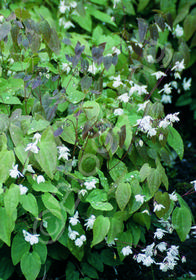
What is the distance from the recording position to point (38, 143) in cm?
159

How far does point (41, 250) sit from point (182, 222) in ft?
2.25

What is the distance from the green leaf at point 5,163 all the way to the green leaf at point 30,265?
385mm

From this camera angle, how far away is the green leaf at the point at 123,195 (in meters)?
1.70

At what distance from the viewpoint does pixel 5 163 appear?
5.01 feet

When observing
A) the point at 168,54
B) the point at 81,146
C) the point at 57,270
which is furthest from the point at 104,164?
the point at 168,54

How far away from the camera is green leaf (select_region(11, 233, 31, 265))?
1.67m

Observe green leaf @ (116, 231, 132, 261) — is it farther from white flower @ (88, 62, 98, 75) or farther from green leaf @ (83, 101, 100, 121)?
white flower @ (88, 62, 98, 75)

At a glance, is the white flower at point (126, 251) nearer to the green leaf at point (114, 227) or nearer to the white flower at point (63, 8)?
the green leaf at point (114, 227)

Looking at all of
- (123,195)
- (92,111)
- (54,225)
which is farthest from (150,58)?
(54,225)

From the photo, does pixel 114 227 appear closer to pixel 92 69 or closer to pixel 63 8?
pixel 92 69

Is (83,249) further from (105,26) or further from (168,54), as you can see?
(105,26)

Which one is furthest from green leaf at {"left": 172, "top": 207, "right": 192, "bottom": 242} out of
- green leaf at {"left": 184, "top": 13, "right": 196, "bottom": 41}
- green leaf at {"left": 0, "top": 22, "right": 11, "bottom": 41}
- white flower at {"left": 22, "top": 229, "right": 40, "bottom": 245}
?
green leaf at {"left": 184, "top": 13, "right": 196, "bottom": 41}

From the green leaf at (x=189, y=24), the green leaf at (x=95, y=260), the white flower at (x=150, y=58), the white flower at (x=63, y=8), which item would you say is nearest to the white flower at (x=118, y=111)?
the white flower at (x=150, y=58)

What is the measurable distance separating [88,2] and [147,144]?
→ 1.50 metres
